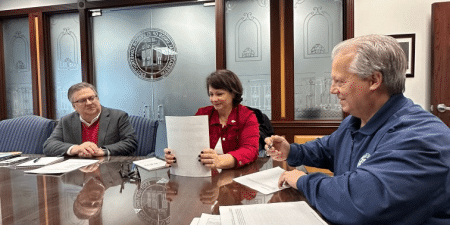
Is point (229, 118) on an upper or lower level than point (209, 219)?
upper

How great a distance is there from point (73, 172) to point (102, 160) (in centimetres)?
28

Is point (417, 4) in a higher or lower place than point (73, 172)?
higher

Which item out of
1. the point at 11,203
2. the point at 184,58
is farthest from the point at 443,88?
the point at 11,203

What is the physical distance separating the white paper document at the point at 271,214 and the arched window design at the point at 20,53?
4.19 metres

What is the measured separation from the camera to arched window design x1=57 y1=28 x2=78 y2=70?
3.87 metres

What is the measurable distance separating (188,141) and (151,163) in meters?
0.44

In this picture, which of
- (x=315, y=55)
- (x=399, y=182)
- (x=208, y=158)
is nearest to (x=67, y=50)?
(x=315, y=55)

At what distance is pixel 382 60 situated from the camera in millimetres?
919

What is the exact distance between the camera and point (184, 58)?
3594mm

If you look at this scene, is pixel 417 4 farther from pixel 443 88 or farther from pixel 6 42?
pixel 6 42

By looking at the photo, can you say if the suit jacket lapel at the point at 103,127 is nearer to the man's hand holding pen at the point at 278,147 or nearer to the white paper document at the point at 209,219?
the man's hand holding pen at the point at 278,147

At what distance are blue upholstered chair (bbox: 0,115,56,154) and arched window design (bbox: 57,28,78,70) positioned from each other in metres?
1.55

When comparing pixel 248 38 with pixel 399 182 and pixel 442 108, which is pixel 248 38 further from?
pixel 399 182

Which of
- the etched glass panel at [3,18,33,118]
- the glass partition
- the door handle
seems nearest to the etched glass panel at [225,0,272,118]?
the glass partition
